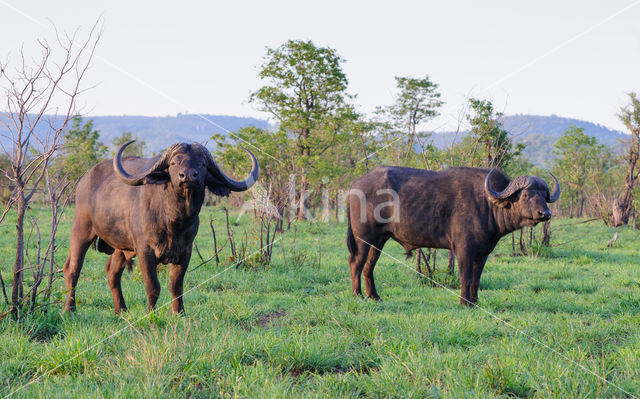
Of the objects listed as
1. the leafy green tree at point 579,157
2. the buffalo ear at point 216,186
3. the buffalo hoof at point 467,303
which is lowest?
the buffalo hoof at point 467,303

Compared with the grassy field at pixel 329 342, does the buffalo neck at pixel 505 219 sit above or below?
above

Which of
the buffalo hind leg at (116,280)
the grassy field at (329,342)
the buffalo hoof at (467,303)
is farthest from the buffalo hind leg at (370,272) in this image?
the buffalo hind leg at (116,280)

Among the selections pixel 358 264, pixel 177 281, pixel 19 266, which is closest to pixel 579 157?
pixel 358 264

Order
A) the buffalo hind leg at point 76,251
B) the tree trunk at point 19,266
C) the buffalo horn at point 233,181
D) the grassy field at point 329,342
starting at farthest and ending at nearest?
the buffalo hind leg at point 76,251 < the buffalo horn at point 233,181 < the tree trunk at point 19,266 < the grassy field at point 329,342

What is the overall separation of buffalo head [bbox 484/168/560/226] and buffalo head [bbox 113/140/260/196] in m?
3.35

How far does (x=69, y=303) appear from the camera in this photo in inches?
216

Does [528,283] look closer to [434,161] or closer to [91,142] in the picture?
[434,161]

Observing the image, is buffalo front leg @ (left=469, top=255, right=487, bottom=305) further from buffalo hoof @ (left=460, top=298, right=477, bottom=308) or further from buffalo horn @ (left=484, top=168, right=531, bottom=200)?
buffalo horn @ (left=484, top=168, right=531, bottom=200)

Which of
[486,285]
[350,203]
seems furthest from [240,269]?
[486,285]

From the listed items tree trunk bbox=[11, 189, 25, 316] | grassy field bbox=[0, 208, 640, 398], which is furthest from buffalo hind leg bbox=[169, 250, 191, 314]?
tree trunk bbox=[11, 189, 25, 316]

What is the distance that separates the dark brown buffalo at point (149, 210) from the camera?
15.7ft

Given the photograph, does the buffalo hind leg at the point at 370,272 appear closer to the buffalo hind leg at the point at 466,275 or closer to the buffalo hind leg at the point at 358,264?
the buffalo hind leg at the point at 358,264

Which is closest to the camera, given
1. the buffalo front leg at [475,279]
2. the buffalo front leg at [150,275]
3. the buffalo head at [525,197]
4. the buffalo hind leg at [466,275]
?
the buffalo front leg at [150,275]

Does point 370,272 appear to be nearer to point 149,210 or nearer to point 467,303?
point 467,303
